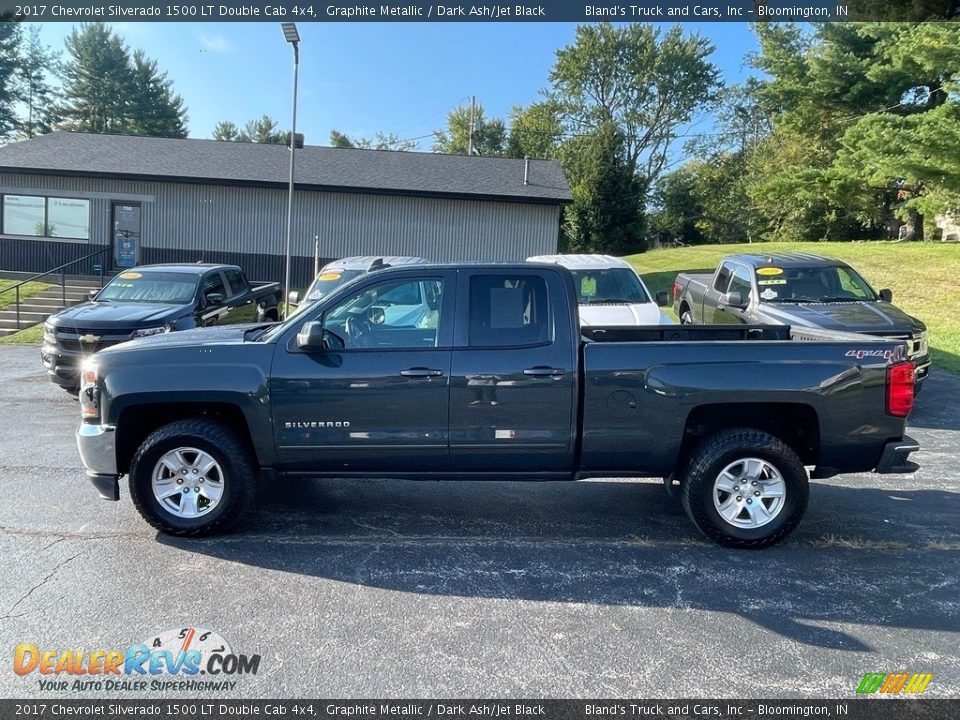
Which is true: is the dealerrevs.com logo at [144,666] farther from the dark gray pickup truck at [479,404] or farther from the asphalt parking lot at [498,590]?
the dark gray pickup truck at [479,404]

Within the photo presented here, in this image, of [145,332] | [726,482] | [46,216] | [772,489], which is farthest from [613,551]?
[46,216]

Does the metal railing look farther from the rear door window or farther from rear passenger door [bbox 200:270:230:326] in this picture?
the rear door window

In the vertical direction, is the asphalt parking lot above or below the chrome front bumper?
below

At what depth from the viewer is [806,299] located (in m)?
10.3

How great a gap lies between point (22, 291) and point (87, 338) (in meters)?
12.3

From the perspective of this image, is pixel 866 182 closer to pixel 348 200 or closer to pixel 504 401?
pixel 348 200

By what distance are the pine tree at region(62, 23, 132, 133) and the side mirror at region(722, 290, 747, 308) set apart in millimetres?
60366

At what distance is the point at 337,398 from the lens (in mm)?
4965

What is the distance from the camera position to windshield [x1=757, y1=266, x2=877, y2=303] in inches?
406

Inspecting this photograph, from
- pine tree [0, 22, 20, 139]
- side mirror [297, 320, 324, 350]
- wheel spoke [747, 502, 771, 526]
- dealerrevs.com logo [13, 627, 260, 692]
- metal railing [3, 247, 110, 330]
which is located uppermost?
pine tree [0, 22, 20, 139]

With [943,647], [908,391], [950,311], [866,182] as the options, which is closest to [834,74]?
[866,182]

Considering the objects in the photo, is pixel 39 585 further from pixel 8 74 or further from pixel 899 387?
pixel 8 74

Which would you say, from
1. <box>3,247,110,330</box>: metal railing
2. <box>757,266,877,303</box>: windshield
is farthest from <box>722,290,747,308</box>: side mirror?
<box>3,247,110,330</box>: metal railing

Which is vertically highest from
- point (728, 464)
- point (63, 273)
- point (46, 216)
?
point (46, 216)
